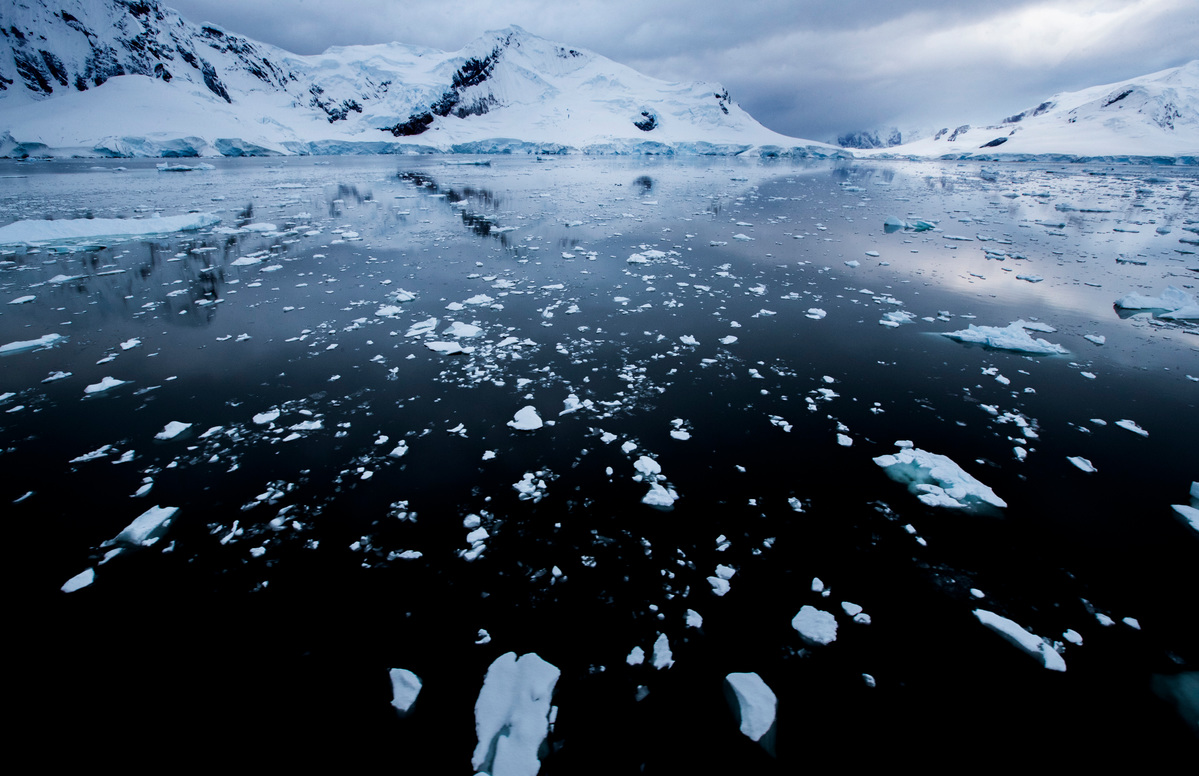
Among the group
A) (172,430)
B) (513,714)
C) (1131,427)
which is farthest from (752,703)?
(172,430)

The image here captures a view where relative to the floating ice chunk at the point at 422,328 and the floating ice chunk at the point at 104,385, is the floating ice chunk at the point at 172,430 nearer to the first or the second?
the floating ice chunk at the point at 104,385

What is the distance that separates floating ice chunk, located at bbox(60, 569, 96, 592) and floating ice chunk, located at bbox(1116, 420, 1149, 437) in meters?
6.61

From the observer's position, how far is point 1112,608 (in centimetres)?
216

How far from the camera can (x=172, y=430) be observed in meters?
3.33

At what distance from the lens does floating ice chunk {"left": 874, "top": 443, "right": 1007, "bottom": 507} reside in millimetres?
2789

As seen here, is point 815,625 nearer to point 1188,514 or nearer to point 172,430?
point 1188,514

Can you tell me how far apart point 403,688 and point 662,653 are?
107 centimetres

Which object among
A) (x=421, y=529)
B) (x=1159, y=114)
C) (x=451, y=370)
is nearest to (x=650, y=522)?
(x=421, y=529)

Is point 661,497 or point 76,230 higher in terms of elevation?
point 661,497

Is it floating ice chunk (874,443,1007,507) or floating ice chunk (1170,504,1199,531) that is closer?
floating ice chunk (1170,504,1199,531)

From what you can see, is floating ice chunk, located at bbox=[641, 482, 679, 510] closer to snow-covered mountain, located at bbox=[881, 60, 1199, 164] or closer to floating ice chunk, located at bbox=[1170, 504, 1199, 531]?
floating ice chunk, located at bbox=[1170, 504, 1199, 531]

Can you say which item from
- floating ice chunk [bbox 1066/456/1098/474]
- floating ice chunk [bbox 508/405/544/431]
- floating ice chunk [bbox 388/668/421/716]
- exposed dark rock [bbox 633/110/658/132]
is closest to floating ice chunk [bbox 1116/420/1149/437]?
floating ice chunk [bbox 1066/456/1098/474]

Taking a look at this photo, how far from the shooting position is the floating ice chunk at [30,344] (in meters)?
4.45

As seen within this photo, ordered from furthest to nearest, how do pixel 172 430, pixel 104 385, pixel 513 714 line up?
pixel 104 385 < pixel 172 430 < pixel 513 714
